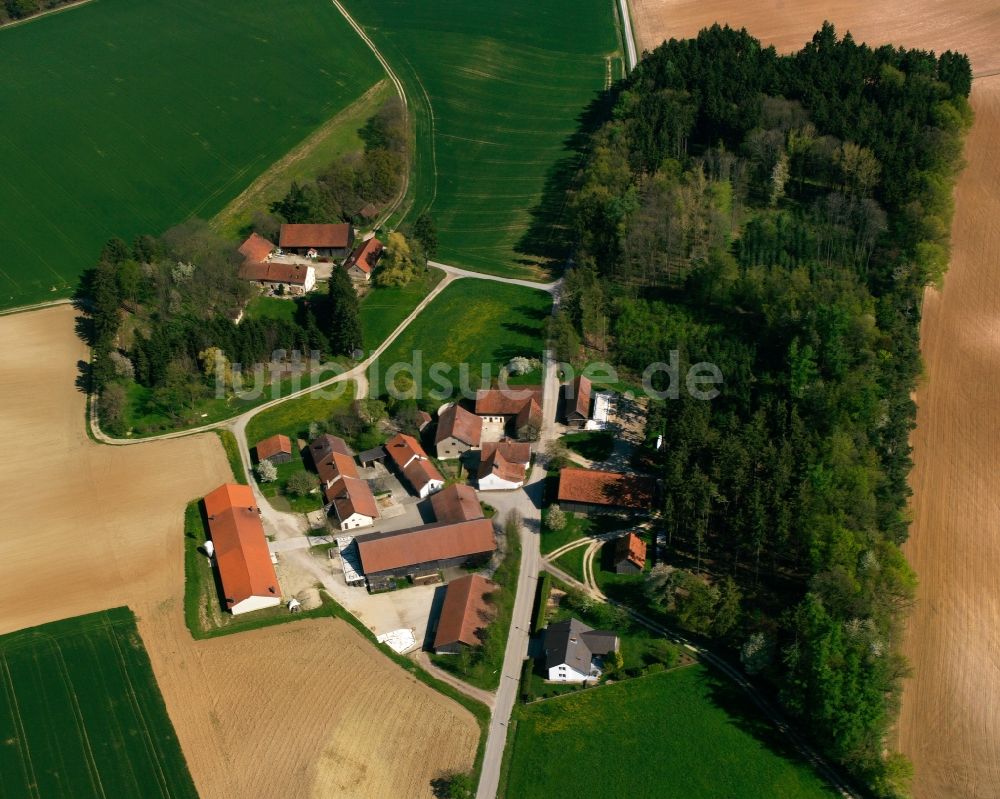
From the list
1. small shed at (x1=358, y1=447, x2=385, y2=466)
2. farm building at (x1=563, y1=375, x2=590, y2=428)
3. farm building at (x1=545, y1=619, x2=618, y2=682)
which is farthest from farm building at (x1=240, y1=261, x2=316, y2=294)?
farm building at (x1=545, y1=619, x2=618, y2=682)

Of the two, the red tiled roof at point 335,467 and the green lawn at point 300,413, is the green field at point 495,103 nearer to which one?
the green lawn at point 300,413

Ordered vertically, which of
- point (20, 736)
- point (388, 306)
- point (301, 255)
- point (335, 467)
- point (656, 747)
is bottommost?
point (20, 736)

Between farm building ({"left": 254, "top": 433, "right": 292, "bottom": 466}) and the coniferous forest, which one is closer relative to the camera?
the coniferous forest

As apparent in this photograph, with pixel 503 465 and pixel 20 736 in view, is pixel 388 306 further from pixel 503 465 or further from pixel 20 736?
pixel 20 736

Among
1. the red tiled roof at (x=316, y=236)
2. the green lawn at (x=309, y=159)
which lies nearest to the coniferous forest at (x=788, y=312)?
the red tiled roof at (x=316, y=236)

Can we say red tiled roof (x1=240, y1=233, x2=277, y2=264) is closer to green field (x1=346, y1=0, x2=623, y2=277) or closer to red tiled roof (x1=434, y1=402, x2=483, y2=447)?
green field (x1=346, y1=0, x2=623, y2=277)

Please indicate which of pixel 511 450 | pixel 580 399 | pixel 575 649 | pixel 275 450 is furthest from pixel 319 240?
pixel 575 649
